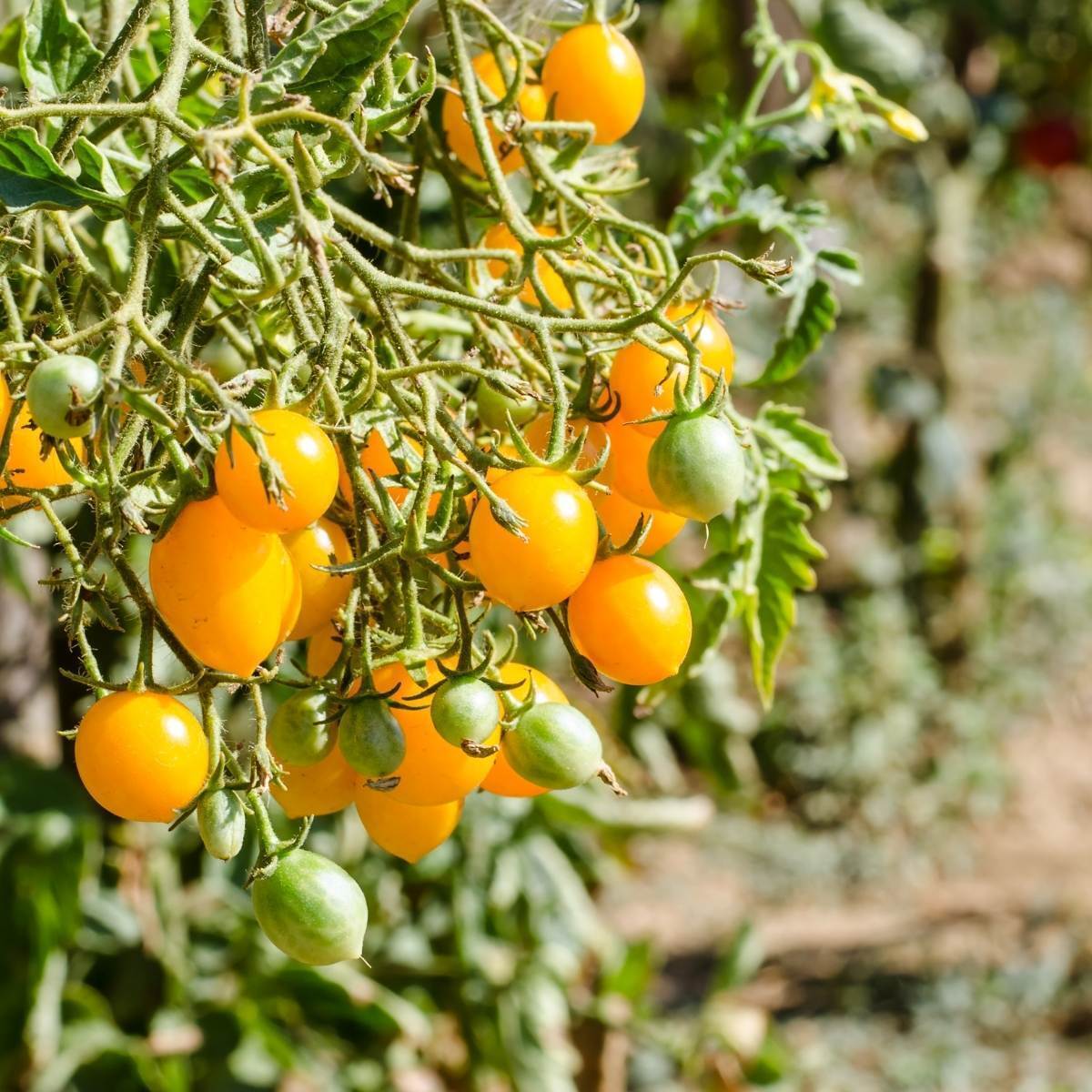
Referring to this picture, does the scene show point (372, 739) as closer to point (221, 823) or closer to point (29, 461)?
point (221, 823)

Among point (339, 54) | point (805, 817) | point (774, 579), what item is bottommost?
point (805, 817)

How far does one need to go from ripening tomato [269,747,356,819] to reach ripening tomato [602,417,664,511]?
159 mm

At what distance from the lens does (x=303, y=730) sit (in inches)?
21.6

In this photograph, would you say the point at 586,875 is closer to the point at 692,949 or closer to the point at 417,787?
the point at 692,949

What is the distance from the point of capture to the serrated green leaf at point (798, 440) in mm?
791

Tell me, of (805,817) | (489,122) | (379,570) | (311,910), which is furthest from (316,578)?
(805,817)

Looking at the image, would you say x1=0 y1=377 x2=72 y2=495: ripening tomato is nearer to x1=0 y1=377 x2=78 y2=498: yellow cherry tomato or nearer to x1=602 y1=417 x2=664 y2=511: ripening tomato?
x1=0 y1=377 x2=78 y2=498: yellow cherry tomato

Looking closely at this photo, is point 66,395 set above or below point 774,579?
above

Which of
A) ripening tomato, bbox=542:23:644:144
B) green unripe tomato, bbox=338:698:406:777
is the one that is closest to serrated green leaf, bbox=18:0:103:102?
ripening tomato, bbox=542:23:644:144

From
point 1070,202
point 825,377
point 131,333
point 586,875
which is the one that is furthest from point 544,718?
point 1070,202

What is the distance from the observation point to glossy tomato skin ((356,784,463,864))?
1.94 feet

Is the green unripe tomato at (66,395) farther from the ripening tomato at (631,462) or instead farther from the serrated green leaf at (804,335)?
the serrated green leaf at (804,335)

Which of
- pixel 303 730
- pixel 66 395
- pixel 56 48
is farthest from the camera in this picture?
pixel 56 48

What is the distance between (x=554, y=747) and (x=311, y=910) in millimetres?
112
